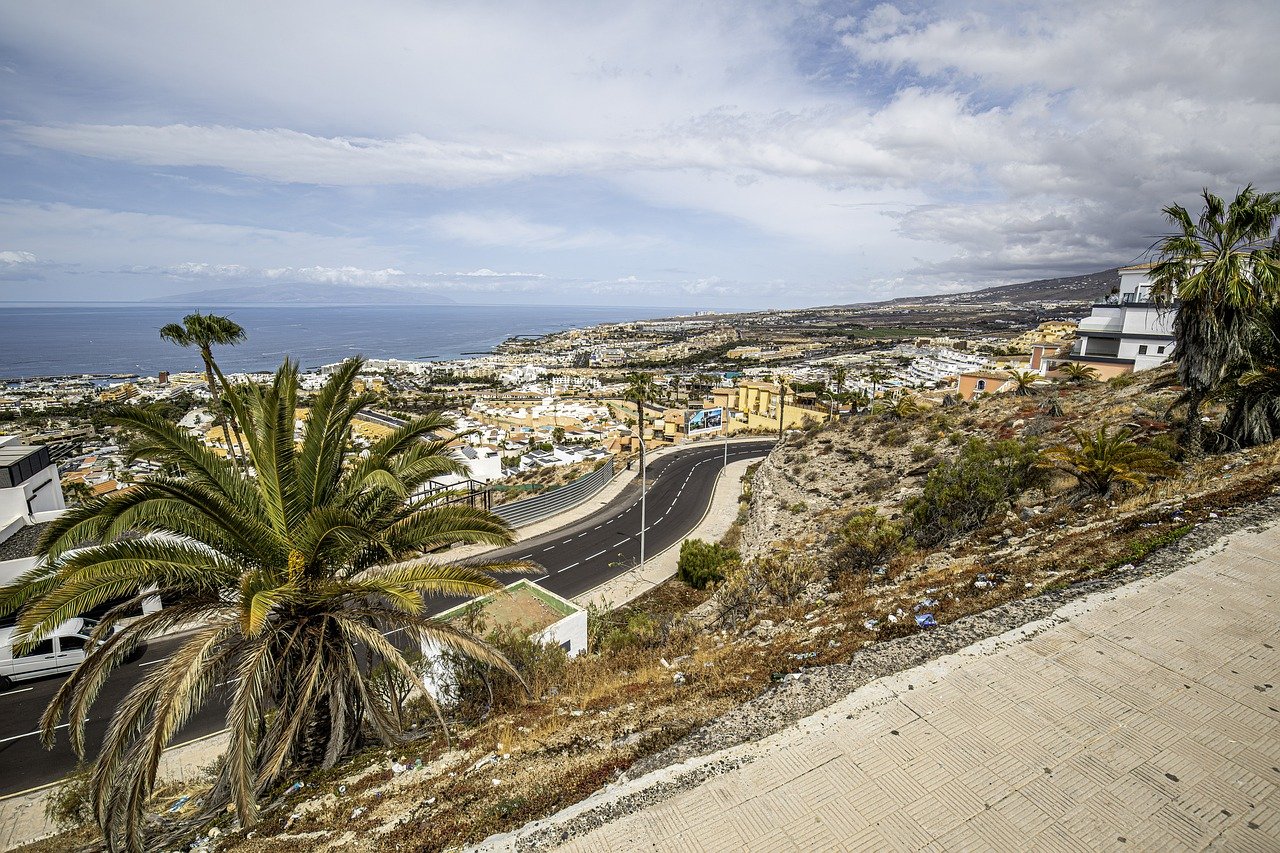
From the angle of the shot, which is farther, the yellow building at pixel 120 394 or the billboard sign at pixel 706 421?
the yellow building at pixel 120 394

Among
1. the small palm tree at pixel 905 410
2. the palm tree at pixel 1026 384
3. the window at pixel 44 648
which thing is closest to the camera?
the window at pixel 44 648

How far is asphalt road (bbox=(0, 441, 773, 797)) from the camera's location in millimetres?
10438

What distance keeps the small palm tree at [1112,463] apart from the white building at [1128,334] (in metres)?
21.4

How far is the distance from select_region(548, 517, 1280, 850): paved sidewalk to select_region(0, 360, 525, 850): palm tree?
263 cm

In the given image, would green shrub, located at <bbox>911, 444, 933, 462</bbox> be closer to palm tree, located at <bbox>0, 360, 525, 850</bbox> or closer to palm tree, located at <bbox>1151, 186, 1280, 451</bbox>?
palm tree, located at <bbox>1151, 186, 1280, 451</bbox>

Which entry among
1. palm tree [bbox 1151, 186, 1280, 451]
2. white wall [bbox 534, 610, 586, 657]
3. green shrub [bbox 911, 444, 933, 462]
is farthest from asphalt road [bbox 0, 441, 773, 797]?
palm tree [bbox 1151, 186, 1280, 451]

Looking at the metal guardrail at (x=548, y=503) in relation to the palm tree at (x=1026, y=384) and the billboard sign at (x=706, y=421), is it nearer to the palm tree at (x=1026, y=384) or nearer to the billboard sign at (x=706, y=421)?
the palm tree at (x=1026, y=384)

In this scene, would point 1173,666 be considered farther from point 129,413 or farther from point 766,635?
point 129,413

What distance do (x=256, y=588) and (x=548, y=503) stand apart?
22810 millimetres

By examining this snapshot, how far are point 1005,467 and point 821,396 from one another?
48.5 m

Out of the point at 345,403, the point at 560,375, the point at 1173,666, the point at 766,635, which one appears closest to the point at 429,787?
the point at 345,403

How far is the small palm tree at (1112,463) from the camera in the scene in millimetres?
9945

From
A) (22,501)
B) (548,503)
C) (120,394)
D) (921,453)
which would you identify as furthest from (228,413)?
(120,394)

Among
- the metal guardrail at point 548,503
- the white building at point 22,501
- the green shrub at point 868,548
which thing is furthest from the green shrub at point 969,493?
the white building at point 22,501
